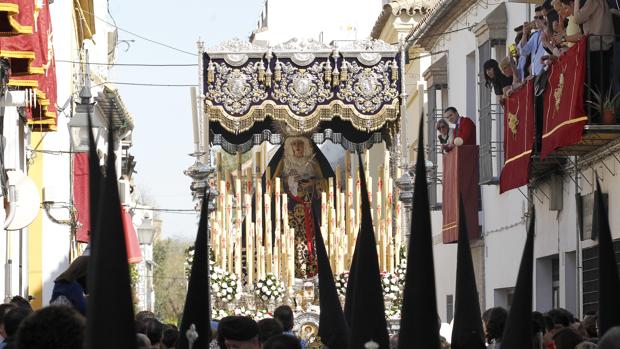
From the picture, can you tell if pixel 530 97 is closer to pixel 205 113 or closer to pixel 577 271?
pixel 577 271

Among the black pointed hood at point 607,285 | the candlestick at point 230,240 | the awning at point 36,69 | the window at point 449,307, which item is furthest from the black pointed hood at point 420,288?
the window at point 449,307

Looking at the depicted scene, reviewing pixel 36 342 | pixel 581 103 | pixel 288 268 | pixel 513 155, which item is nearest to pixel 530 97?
pixel 513 155

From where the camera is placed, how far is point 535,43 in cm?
1948

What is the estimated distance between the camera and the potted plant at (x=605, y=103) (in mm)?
16516

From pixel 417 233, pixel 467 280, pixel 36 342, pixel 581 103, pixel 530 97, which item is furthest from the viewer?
pixel 530 97

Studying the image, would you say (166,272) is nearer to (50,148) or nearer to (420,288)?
(50,148)

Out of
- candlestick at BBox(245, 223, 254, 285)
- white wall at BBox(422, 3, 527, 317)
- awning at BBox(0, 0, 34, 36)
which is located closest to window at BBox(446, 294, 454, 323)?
white wall at BBox(422, 3, 527, 317)

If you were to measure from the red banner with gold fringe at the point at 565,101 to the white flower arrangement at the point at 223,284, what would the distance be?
5005 millimetres

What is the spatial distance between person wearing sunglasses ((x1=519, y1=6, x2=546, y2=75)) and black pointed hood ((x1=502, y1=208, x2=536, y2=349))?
12429 millimetres

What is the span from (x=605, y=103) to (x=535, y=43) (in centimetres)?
307

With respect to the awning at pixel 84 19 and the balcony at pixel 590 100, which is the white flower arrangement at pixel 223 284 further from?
the awning at pixel 84 19

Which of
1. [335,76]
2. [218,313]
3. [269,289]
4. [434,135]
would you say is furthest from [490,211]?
[218,313]

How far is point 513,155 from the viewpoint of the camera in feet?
65.9

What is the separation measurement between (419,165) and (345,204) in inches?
636
